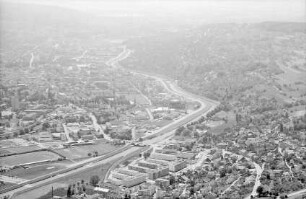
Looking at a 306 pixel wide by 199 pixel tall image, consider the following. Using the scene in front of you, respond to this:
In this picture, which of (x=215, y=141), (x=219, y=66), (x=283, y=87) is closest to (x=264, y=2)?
(x=219, y=66)

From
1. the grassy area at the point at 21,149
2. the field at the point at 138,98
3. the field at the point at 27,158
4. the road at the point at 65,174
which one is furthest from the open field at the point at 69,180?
the field at the point at 138,98

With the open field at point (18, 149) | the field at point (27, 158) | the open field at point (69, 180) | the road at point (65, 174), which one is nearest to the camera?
the open field at point (69, 180)

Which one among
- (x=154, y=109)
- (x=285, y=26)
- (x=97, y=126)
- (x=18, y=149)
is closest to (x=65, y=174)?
(x=18, y=149)

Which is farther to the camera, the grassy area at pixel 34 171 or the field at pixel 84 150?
the field at pixel 84 150

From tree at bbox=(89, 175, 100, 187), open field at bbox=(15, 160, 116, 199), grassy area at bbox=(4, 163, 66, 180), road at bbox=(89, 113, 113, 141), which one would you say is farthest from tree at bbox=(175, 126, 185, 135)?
tree at bbox=(89, 175, 100, 187)

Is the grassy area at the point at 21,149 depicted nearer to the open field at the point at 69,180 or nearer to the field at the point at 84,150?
the field at the point at 84,150

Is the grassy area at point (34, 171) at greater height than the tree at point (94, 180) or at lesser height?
lesser

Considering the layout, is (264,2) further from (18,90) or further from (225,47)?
(18,90)
